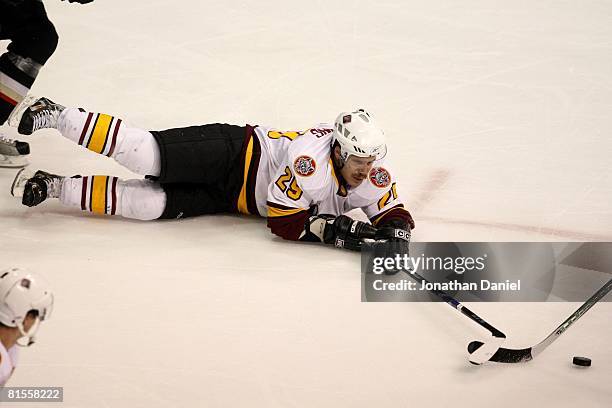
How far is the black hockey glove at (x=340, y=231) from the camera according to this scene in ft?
12.7

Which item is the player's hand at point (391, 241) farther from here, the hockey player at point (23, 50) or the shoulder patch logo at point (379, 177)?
Result: the hockey player at point (23, 50)

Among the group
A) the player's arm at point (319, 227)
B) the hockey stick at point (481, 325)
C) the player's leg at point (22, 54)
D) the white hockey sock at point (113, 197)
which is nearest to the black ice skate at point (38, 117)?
the player's leg at point (22, 54)

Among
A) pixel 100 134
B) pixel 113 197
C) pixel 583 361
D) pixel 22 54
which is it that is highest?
pixel 22 54

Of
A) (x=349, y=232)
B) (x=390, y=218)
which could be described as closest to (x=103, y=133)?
(x=349, y=232)

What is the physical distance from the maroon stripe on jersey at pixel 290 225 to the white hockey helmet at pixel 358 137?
26cm

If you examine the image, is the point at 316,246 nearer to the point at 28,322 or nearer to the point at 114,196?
the point at 114,196

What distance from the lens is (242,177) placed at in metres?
4.05

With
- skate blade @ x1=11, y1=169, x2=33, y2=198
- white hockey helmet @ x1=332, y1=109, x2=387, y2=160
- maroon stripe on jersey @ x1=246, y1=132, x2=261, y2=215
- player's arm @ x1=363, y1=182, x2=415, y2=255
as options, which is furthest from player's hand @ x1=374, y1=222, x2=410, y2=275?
skate blade @ x1=11, y1=169, x2=33, y2=198

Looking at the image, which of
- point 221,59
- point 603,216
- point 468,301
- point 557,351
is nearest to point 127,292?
point 468,301

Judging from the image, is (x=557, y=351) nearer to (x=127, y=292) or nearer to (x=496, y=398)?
(x=496, y=398)

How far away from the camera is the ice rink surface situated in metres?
2.99

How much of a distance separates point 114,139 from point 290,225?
2.34ft

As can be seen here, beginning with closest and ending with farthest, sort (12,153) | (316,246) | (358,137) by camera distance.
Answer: (358,137)
(316,246)
(12,153)

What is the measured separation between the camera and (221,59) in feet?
18.6
